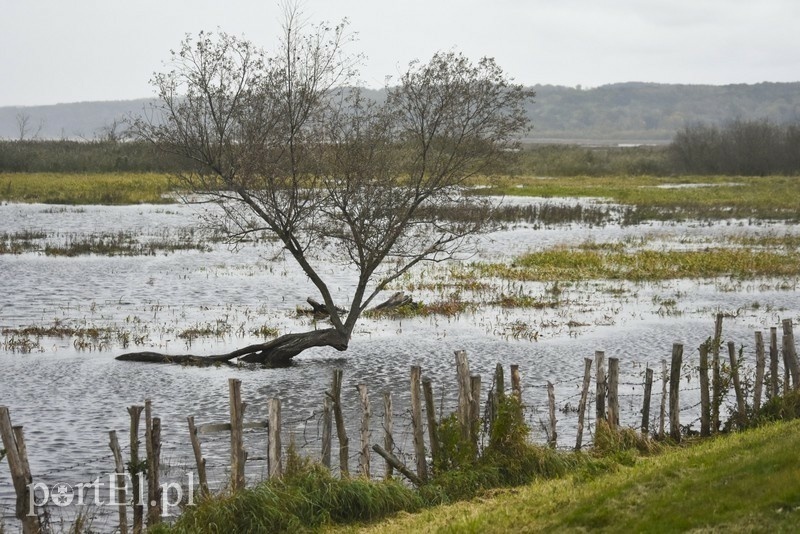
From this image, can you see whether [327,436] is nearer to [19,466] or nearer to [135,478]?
[135,478]

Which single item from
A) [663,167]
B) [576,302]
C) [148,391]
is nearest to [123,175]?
[663,167]

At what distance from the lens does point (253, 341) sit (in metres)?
24.6

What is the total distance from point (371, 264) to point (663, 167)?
7839cm

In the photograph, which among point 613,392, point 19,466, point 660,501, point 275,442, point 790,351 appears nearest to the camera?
point 660,501

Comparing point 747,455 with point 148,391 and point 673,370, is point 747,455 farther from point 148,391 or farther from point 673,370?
point 148,391

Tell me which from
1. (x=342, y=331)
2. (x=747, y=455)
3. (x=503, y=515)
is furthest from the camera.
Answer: (x=342, y=331)

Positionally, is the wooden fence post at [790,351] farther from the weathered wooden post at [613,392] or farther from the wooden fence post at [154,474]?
the wooden fence post at [154,474]

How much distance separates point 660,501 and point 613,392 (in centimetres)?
415

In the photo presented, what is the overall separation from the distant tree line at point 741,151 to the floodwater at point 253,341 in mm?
58013

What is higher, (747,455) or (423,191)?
(423,191)

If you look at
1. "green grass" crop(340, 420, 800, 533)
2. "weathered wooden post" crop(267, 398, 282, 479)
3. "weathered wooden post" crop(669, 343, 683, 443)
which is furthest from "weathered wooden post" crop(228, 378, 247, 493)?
"weathered wooden post" crop(669, 343, 683, 443)

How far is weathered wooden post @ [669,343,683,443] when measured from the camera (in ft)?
48.7

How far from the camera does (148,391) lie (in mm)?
19766

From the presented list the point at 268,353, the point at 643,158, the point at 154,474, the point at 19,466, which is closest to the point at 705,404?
the point at 154,474
